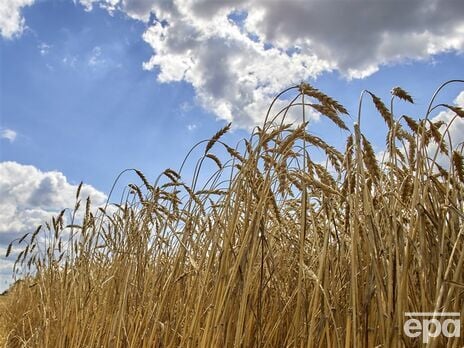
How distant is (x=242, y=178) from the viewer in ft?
5.83

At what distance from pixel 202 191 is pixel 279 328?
0.77 meters

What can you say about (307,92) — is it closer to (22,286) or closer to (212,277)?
(212,277)

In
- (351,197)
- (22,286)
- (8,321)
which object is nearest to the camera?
(351,197)

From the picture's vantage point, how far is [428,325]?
1.33 metres

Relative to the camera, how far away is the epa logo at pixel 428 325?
1294 millimetres

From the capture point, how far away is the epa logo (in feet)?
4.25

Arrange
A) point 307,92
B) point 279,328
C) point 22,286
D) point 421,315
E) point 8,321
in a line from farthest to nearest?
point 22,286 → point 8,321 → point 279,328 → point 307,92 → point 421,315

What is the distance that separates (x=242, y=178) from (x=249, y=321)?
54cm

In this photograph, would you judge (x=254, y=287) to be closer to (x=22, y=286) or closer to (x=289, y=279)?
(x=289, y=279)

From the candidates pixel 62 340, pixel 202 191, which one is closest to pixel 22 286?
pixel 62 340

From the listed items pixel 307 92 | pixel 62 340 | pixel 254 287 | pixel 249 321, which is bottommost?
pixel 62 340

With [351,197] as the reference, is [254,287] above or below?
below

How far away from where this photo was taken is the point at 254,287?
1.96 m

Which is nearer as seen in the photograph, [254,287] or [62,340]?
[254,287]
